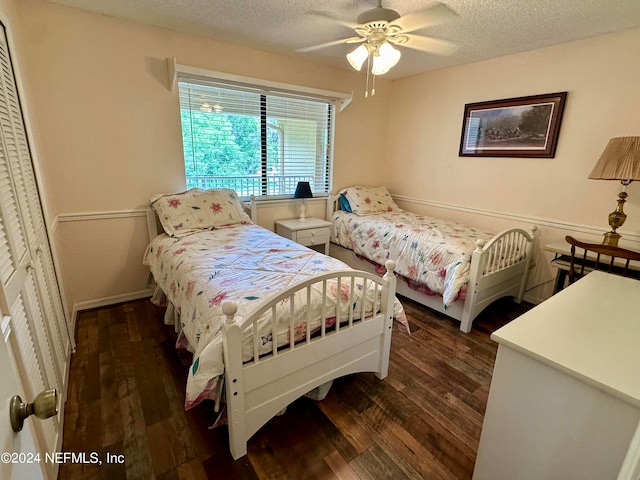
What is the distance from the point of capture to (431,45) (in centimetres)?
271

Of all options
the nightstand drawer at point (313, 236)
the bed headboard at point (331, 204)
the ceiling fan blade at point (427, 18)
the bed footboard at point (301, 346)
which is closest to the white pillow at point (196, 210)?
the nightstand drawer at point (313, 236)

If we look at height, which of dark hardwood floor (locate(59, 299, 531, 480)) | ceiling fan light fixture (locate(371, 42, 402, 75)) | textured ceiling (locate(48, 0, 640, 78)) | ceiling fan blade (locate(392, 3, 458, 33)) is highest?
textured ceiling (locate(48, 0, 640, 78))

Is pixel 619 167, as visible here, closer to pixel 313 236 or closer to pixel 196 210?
pixel 313 236

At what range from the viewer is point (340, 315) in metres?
1.62

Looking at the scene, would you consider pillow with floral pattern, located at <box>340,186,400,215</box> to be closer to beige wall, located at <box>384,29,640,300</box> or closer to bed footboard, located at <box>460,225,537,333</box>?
beige wall, located at <box>384,29,640,300</box>

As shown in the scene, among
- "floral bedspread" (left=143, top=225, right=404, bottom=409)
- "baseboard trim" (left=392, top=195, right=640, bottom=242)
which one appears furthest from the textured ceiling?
"floral bedspread" (left=143, top=225, right=404, bottom=409)

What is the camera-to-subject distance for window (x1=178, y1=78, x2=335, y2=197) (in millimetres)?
2881

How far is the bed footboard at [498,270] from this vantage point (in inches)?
93.8

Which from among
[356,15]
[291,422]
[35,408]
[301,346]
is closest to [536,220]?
[356,15]

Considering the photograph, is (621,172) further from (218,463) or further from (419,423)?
(218,463)

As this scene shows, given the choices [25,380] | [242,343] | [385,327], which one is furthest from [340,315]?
[25,380]

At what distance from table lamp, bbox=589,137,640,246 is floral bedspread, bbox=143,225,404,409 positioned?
174cm

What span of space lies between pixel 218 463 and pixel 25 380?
82cm

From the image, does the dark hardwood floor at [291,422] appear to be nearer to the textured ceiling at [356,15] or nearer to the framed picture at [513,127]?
the framed picture at [513,127]
